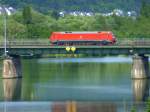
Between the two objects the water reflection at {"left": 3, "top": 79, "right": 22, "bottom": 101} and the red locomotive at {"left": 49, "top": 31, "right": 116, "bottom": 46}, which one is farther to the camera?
the red locomotive at {"left": 49, "top": 31, "right": 116, "bottom": 46}

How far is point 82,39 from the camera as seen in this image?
429 feet

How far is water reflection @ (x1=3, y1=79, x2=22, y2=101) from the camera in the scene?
92.7 meters

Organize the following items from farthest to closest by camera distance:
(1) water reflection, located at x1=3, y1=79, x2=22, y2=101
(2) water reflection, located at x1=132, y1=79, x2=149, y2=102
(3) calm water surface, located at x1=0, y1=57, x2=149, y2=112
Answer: (1) water reflection, located at x1=3, y1=79, x2=22, y2=101
(3) calm water surface, located at x1=0, y1=57, x2=149, y2=112
(2) water reflection, located at x1=132, y1=79, x2=149, y2=102

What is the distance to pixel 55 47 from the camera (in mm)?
118188

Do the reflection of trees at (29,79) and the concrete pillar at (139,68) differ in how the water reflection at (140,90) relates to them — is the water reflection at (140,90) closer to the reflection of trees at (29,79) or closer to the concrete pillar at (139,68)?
the concrete pillar at (139,68)

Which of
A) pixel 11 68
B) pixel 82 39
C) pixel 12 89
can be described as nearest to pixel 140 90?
pixel 12 89

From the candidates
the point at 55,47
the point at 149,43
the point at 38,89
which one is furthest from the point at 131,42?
the point at 38,89

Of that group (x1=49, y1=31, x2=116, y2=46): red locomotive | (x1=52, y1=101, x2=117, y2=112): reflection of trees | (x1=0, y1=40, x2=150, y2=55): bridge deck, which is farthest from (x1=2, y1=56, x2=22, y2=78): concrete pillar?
(x1=52, y1=101, x2=117, y2=112): reflection of trees

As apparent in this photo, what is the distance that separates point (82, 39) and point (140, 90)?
3375 centimetres

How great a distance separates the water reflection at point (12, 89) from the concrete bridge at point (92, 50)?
375cm

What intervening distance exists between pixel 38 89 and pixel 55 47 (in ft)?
56.1

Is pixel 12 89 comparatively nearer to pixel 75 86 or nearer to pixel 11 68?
pixel 75 86

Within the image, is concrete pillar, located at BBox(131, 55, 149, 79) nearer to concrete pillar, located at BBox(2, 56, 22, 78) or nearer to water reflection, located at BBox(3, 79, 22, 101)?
water reflection, located at BBox(3, 79, 22, 101)

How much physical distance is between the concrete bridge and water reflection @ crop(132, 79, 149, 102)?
3234mm
